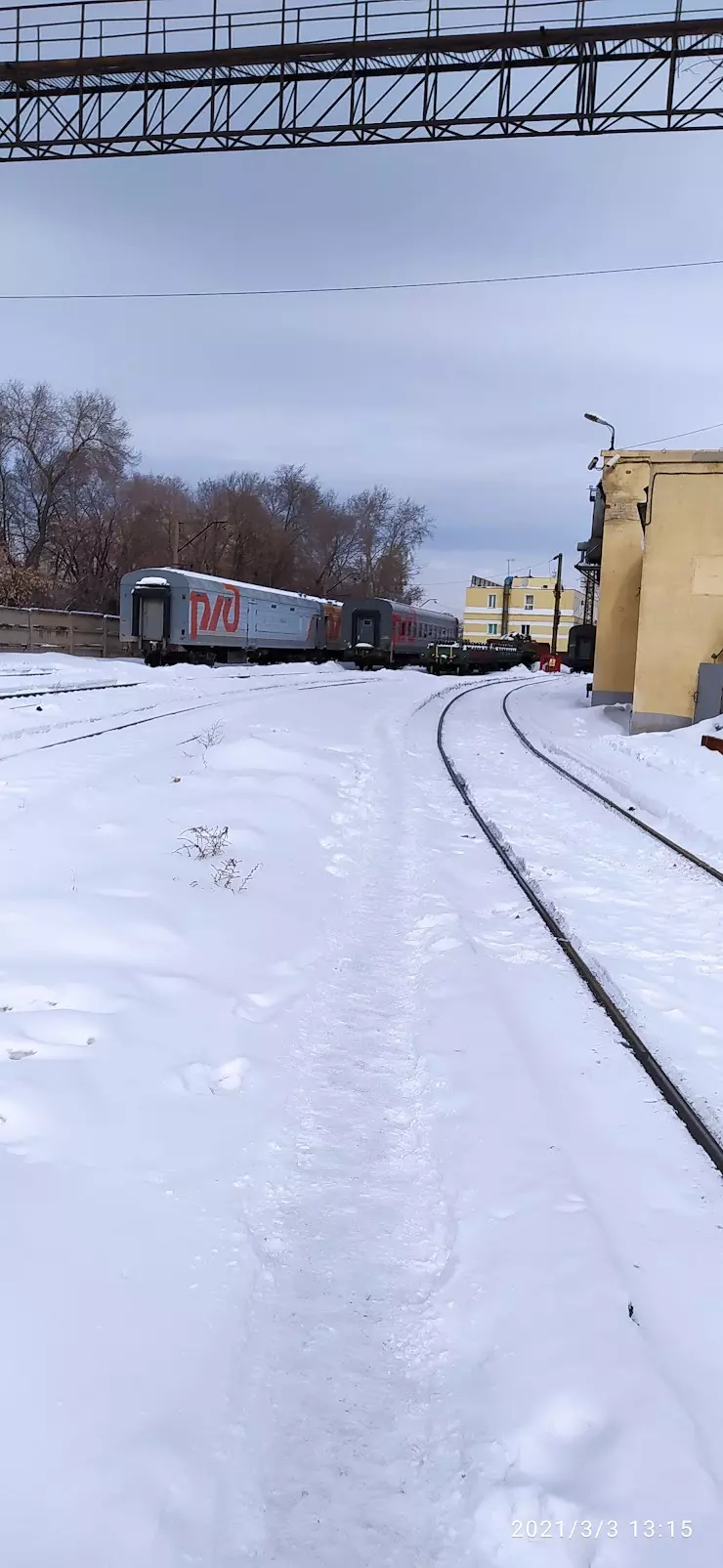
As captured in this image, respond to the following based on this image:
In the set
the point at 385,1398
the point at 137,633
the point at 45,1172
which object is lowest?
the point at 385,1398

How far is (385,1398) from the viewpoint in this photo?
2516 millimetres

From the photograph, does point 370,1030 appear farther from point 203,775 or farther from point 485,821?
point 203,775

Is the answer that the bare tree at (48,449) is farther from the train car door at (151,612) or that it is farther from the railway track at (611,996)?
the railway track at (611,996)

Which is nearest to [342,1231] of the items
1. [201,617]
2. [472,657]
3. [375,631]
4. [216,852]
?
[216,852]

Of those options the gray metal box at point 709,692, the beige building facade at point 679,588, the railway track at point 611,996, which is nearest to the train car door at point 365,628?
the beige building facade at point 679,588

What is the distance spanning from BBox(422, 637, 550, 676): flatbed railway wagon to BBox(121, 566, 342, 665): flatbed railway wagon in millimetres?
7112

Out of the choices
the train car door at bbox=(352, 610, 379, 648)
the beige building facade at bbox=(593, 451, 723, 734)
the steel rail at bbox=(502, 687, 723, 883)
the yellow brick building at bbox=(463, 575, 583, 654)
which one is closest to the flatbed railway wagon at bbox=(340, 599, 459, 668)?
the train car door at bbox=(352, 610, 379, 648)

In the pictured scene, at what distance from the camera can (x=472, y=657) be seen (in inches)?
1766

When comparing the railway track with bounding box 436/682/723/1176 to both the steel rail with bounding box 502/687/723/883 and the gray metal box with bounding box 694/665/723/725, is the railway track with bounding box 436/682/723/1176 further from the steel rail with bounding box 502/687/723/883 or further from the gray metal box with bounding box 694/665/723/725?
the gray metal box with bounding box 694/665/723/725

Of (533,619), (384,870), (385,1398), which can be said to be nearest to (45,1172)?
(385,1398)

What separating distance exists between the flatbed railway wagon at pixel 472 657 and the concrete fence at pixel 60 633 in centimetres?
1439

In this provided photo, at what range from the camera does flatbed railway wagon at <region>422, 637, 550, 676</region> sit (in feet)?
140

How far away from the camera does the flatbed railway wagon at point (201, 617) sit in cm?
3077

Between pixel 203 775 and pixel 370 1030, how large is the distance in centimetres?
615
